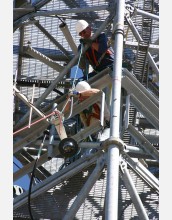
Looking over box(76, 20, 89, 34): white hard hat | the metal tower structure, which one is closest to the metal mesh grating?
the metal tower structure

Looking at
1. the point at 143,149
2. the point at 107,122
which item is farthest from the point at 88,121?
the point at 143,149

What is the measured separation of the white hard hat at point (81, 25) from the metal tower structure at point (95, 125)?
0.27m

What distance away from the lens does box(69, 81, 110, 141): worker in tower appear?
20500 millimetres

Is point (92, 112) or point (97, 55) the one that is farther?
point (97, 55)

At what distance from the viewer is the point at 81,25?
2298 cm

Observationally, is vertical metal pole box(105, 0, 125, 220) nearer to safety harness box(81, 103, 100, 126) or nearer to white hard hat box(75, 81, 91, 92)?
white hard hat box(75, 81, 91, 92)

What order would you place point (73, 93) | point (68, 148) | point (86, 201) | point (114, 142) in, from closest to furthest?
point (114, 142) < point (68, 148) < point (73, 93) < point (86, 201)

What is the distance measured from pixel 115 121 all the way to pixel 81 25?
4.64 meters

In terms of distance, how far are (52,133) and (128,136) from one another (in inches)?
88.4

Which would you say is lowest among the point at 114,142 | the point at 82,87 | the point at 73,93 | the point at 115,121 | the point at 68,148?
the point at 68,148

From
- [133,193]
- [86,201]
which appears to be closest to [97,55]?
[86,201]

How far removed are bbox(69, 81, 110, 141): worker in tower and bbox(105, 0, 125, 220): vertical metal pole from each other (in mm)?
927

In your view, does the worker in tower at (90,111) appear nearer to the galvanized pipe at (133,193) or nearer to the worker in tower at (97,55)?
the worker in tower at (97,55)

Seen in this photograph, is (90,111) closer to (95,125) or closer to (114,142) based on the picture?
(95,125)
